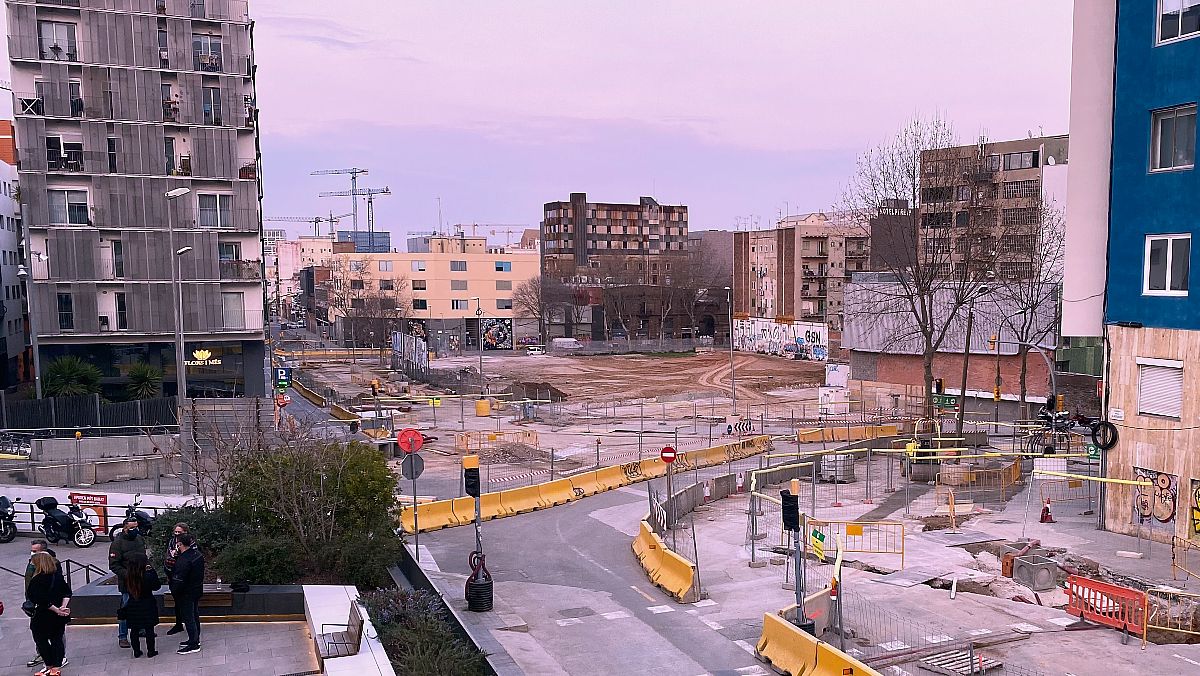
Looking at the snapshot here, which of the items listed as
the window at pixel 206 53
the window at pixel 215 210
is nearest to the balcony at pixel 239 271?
the window at pixel 215 210

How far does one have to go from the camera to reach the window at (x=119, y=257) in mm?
44062

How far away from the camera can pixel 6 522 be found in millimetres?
20250

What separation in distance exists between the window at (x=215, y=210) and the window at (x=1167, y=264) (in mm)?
40175

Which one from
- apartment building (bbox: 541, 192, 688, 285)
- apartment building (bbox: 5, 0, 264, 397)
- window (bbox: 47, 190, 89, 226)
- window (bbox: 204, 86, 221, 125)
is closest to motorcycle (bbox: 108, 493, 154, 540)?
apartment building (bbox: 5, 0, 264, 397)

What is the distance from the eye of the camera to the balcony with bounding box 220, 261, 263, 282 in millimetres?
45844

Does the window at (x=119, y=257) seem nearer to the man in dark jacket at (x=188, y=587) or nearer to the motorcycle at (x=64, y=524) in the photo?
the motorcycle at (x=64, y=524)

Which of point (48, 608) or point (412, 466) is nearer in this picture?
point (48, 608)

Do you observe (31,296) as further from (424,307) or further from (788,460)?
(424,307)

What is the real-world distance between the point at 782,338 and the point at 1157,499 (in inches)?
2831

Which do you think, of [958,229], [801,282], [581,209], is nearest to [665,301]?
[801,282]

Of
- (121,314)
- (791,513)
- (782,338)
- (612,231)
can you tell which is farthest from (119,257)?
(612,231)

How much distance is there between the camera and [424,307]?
10869cm

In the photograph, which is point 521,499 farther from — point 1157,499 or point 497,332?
point 497,332

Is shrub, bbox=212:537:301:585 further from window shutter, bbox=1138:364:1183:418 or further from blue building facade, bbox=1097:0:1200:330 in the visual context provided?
blue building facade, bbox=1097:0:1200:330
